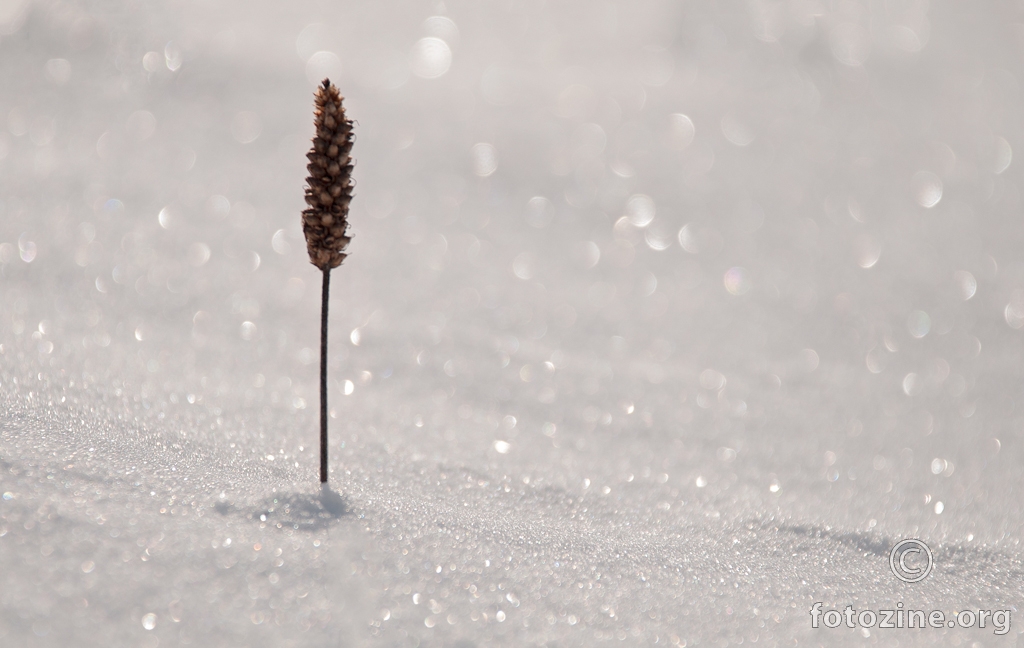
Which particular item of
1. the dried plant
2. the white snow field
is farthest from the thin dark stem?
the white snow field

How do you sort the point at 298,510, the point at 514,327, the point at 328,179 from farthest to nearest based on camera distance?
the point at 514,327 < the point at 298,510 < the point at 328,179

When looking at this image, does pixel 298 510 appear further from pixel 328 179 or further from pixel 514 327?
pixel 514 327

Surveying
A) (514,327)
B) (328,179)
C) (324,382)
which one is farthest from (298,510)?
(514,327)

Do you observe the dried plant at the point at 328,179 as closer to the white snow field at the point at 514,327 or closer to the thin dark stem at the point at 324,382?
the thin dark stem at the point at 324,382

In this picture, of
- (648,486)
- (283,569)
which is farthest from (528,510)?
(283,569)

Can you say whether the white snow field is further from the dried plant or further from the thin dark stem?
the dried plant

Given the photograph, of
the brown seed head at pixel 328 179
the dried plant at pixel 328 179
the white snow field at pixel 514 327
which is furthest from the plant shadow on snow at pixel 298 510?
the brown seed head at pixel 328 179

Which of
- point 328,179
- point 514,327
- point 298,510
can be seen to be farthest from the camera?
point 514,327
